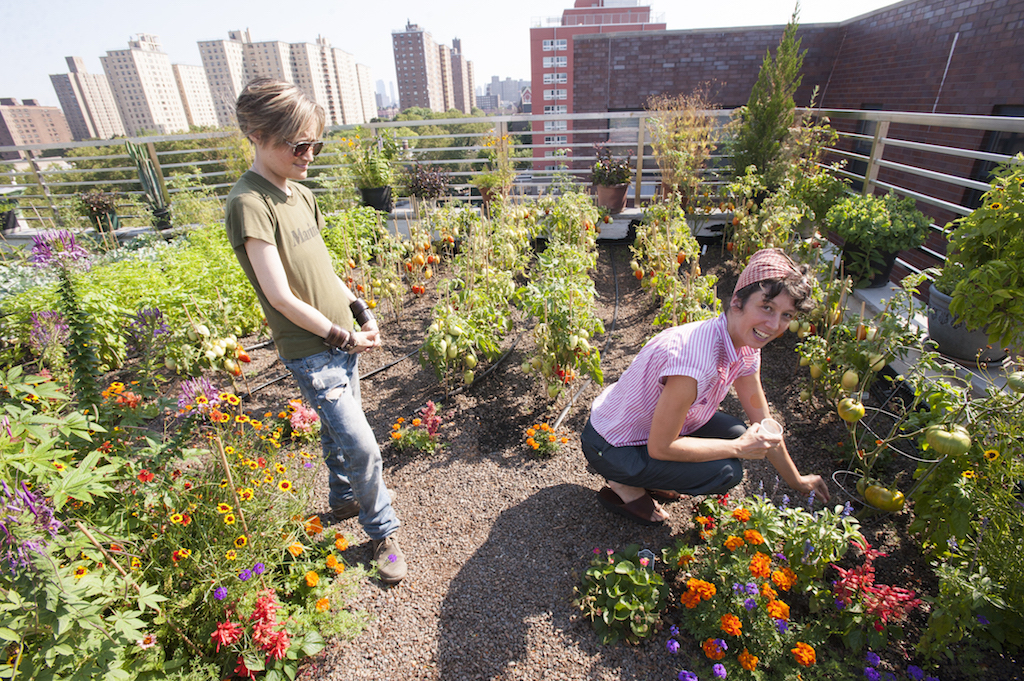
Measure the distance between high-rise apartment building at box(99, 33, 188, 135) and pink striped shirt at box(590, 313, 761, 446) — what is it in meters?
89.3

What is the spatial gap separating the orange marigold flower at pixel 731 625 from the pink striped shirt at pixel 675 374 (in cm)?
67

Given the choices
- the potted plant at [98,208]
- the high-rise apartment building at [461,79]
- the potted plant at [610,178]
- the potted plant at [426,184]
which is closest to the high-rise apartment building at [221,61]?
the high-rise apartment building at [461,79]

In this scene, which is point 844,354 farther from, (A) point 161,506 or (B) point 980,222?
(A) point 161,506

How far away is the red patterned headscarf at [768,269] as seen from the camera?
Result: 1.50 m

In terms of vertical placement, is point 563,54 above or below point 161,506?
above

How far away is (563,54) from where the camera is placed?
4453cm

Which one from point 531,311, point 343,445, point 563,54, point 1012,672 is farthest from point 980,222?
point 563,54

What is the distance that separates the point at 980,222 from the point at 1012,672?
5.70 feet

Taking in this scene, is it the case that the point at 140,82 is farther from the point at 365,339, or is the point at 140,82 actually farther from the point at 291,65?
the point at 365,339

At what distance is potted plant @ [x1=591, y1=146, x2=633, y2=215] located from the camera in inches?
232

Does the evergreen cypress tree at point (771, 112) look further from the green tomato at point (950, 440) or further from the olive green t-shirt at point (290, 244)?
the olive green t-shirt at point (290, 244)

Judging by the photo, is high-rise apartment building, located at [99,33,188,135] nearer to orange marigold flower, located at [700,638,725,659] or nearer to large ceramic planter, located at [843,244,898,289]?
large ceramic planter, located at [843,244,898,289]

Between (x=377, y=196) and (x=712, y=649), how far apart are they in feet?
18.7

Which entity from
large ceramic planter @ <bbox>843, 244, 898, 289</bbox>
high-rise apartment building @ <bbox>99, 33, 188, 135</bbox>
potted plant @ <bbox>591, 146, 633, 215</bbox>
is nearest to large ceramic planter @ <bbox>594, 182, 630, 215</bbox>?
potted plant @ <bbox>591, 146, 633, 215</bbox>
